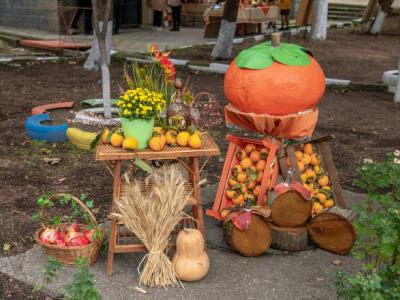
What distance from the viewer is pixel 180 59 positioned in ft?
42.7

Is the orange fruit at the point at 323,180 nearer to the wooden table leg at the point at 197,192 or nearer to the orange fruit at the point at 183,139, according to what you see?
the wooden table leg at the point at 197,192

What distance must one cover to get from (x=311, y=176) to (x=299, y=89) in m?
0.68

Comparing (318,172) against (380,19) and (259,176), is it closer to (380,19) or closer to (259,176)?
(259,176)

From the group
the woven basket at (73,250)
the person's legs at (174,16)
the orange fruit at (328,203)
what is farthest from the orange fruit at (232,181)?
the person's legs at (174,16)

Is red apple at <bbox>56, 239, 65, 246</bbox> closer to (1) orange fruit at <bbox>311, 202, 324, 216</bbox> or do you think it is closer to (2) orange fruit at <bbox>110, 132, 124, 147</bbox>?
(2) orange fruit at <bbox>110, 132, 124, 147</bbox>

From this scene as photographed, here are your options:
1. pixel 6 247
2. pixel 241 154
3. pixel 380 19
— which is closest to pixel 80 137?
pixel 6 247

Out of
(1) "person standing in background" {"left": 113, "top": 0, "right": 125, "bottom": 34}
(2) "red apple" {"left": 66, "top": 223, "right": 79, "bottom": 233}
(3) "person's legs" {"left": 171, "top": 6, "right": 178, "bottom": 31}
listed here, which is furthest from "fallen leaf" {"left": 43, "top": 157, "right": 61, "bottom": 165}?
(3) "person's legs" {"left": 171, "top": 6, "right": 178, "bottom": 31}

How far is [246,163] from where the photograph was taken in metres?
4.35

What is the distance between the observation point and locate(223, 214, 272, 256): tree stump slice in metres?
3.94

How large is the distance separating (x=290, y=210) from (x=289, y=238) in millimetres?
217

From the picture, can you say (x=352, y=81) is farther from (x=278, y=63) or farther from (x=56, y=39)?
(x=56, y=39)

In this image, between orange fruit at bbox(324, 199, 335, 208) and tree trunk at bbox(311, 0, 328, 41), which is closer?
orange fruit at bbox(324, 199, 335, 208)

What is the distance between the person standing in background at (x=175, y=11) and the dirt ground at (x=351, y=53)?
3.03 m

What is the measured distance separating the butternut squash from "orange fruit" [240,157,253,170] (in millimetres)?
829
